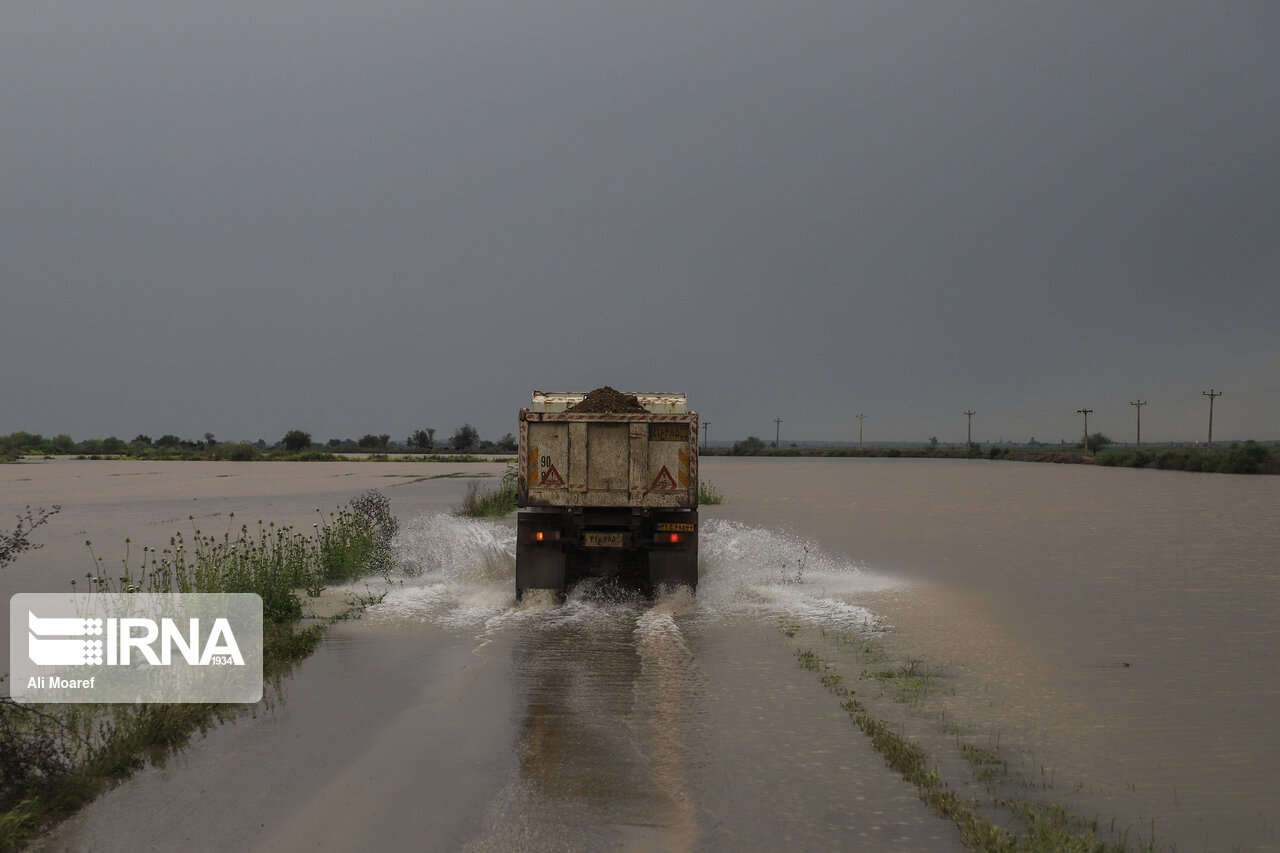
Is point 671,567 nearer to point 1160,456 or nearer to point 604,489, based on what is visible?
point 604,489

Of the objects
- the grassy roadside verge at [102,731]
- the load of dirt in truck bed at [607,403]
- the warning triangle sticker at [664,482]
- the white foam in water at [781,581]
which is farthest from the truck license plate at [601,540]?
the grassy roadside verge at [102,731]

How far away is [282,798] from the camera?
5.78 meters

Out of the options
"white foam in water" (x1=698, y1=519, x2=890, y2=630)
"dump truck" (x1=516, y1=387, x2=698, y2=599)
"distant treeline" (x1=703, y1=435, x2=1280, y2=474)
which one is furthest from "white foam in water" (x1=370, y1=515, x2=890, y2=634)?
"distant treeline" (x1=703, y1=435, x2=1280, y2=474)

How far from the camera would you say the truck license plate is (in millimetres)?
12930

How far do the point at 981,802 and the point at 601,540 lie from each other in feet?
25.3

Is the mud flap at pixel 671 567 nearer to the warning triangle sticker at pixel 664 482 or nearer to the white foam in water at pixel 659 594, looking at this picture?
the white foam in water at pixel 659 594

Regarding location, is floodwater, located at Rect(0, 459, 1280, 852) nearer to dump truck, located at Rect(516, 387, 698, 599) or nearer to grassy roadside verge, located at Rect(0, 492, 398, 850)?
grassy roadside verge, located at Rect(0, 492, 398, 850)

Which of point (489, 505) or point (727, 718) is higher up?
point (489, 505)

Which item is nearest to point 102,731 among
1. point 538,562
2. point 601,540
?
point 538,562

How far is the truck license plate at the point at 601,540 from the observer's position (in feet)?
42.4

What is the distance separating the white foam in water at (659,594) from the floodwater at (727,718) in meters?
0.10

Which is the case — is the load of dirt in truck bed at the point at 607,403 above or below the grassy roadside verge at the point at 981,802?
above
